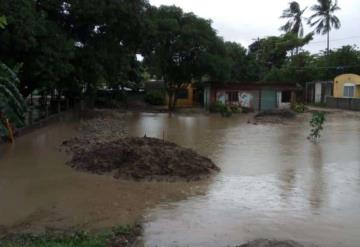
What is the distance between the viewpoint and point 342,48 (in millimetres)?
56531

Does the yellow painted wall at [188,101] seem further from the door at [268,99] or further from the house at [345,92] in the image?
the house at [345,92]

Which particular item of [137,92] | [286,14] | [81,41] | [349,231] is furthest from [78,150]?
[286,14]

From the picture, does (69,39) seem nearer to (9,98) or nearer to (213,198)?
(9,98)

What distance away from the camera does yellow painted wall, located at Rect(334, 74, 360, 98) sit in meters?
49.0

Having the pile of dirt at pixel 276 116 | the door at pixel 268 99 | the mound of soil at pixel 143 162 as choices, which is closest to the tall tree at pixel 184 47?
the door at pixel 268 99

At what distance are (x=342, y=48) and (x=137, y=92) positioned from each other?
75.1 ft

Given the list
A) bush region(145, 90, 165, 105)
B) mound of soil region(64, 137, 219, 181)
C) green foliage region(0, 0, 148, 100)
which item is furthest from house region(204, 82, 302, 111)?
mound of soil region(64, 137, 219, 181)

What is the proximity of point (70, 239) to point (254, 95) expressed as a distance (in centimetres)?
4147

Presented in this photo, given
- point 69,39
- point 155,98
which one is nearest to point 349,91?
point 155,98

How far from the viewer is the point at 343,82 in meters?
50.4

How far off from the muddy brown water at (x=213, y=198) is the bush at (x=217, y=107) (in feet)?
75.0

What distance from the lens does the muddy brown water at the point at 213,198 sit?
940cm

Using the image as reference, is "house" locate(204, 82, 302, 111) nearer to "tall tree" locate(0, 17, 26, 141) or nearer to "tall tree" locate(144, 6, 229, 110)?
"tall tree" locate(144, 6, 229, 110)

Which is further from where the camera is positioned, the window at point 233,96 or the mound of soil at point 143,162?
the window at point 233,96
